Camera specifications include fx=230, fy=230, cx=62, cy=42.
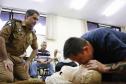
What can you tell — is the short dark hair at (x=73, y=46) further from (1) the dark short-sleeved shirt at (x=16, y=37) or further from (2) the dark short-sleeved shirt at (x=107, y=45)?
(1) the dark short-sleeved shirt at (x=16, y=37)

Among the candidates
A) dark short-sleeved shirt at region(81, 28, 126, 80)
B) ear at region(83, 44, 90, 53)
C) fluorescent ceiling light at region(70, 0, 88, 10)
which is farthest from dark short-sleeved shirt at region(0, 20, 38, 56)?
fluorescent ceiling light at region(70, 0, 88, 10)

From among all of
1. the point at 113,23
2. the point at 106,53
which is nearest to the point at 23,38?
the point at 106,53

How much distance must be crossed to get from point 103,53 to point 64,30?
17.7 ft

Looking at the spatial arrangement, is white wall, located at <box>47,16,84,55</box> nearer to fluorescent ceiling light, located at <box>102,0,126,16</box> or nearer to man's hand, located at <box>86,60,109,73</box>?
fluorescent ceiling light, located at <box>102,0,126,16</box>

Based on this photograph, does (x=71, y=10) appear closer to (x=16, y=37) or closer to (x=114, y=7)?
(x=114, y=7)

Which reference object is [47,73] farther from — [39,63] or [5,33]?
[5,33]

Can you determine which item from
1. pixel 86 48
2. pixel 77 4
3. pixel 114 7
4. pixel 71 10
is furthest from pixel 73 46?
pixel 114 7

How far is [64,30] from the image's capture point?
6801 millimetres

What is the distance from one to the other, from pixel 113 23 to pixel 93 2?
5.69ft

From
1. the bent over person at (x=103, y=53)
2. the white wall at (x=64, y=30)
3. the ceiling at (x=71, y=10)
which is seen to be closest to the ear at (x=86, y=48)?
the bent over person at (x=103, y=53)

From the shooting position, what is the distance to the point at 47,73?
431 centimetres

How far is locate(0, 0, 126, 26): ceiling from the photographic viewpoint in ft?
19.9

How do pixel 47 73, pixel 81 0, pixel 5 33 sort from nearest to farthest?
pixel 5 33 < pixel 47 73 < pixel 81 0

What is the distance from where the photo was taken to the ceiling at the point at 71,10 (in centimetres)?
606
